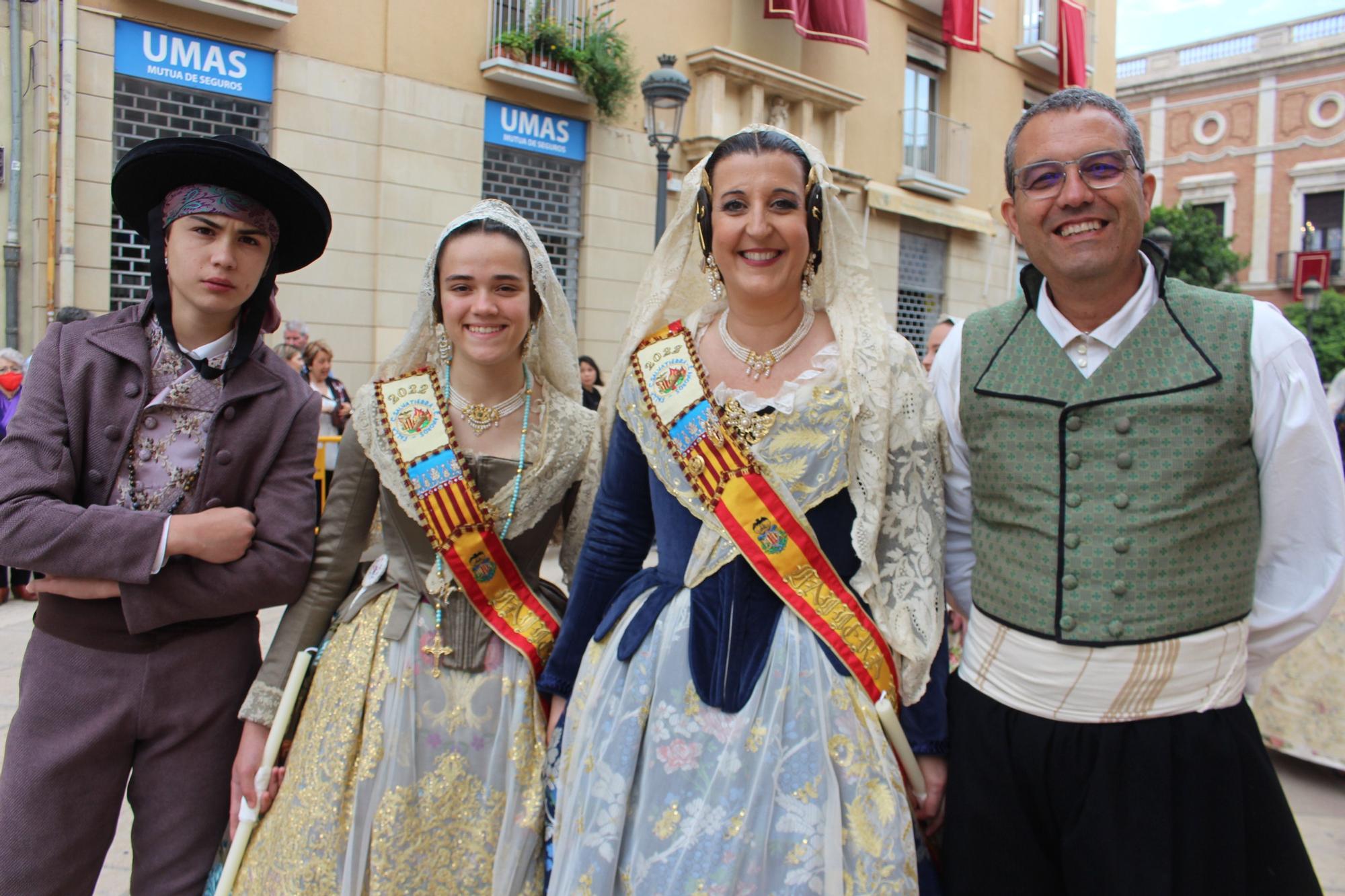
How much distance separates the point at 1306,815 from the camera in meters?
3.45

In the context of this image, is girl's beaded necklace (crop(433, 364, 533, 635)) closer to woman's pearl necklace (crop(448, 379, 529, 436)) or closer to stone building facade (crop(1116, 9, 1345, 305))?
woman's pearl necklace (crop(448, 379, 529, 436))

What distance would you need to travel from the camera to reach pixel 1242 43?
97.3 ft

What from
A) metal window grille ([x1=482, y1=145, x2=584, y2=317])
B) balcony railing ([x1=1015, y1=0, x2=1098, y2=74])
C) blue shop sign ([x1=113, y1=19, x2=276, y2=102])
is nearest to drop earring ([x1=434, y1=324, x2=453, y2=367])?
blue shop sign ([x1=113, y1=19, x2=276, y2=102])

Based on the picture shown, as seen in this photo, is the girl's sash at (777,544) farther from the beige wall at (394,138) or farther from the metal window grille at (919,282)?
the metal window grille at (919,282)

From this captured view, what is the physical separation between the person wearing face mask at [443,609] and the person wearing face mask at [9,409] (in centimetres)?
482

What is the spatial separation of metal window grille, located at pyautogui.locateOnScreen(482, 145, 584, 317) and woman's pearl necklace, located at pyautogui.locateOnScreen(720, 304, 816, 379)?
25.7 feet

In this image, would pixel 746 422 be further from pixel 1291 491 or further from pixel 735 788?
pixel 1291 491

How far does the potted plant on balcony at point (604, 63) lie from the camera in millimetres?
9625

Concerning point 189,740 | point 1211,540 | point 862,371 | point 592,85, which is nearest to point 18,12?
point 592,85

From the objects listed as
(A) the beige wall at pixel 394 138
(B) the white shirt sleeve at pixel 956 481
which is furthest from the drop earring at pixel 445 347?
(A) the beige wall at pixel 394 138

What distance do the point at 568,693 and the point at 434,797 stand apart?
1.06 feet

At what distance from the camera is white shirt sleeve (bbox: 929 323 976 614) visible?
1.84 m

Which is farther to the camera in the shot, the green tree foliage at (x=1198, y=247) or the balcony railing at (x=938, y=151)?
the green tree foliage at (x=1198, y=247)

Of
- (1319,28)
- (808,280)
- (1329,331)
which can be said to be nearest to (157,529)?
(808,280)
